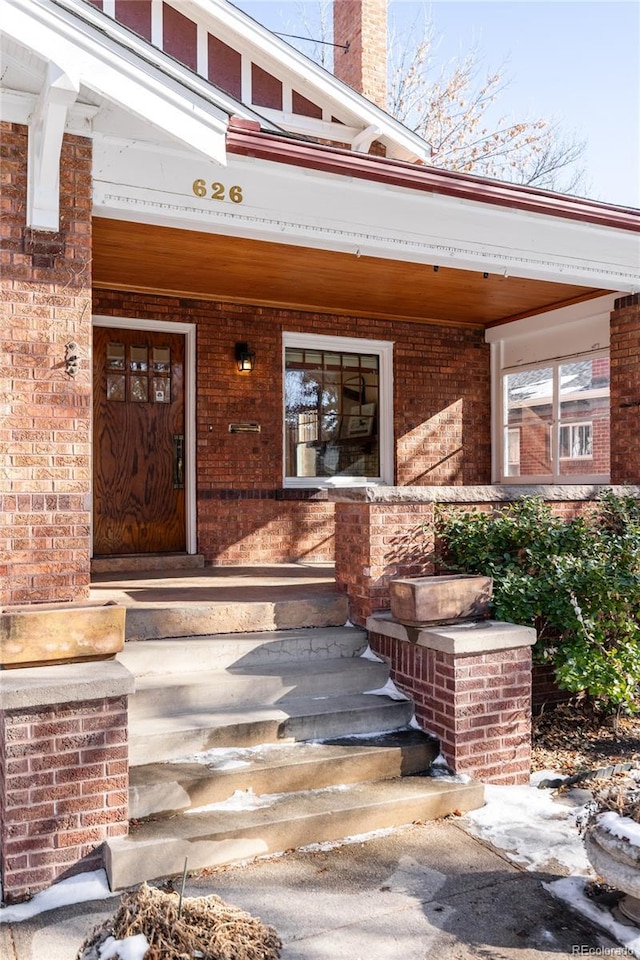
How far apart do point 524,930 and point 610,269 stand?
530cm

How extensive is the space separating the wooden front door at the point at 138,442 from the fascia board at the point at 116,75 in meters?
3.03

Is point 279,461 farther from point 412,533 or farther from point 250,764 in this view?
point 250,764

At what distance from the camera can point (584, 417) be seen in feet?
25.1

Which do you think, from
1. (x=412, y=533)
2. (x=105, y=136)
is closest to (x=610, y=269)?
(x=412, y=533)

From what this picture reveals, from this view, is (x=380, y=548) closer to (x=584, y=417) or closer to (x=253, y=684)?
(x=253, y=684)

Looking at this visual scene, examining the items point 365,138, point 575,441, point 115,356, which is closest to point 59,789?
point 115,356

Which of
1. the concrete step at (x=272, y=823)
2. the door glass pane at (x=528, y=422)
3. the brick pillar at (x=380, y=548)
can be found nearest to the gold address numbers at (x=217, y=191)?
the brick pillar at (x=380, y=548)

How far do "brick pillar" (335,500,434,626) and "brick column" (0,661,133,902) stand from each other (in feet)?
6.07

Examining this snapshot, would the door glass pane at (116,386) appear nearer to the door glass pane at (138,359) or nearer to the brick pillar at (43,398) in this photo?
the door glass pane at (138,359)

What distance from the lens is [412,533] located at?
185 inches

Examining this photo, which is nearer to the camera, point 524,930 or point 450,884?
point 524,930

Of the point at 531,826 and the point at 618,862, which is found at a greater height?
the point at 618,862

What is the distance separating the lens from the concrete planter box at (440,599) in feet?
13.3

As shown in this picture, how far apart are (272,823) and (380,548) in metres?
1.87
